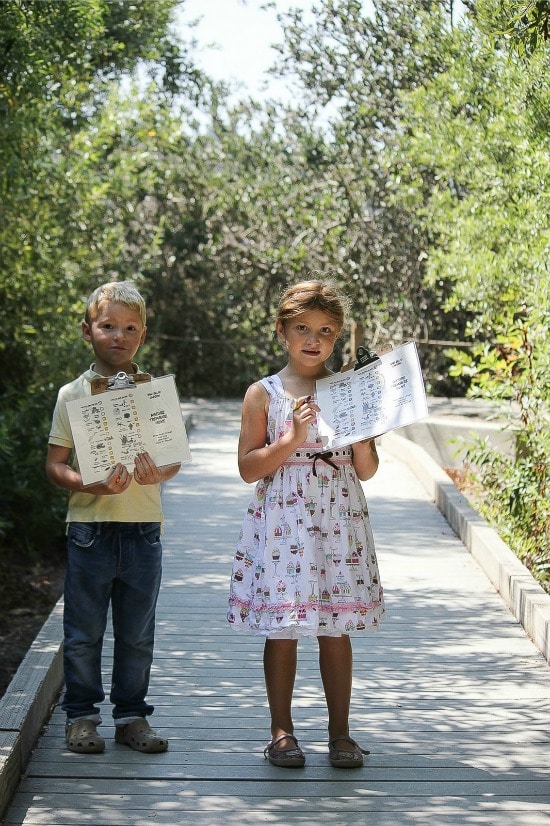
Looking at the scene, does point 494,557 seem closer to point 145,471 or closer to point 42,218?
point 145,471

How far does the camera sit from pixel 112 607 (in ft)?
13.1

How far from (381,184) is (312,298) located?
13268 millimetres

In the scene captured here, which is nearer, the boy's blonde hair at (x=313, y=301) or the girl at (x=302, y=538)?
the girl at (x=302, y=538)

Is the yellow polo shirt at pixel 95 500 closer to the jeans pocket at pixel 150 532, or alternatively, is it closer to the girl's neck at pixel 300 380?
the jeans pocket at pixel 150 532

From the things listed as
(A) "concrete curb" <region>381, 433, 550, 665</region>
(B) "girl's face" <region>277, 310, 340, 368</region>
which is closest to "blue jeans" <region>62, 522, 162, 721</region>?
(B) "girl's face" <region>277, 310, 340, 368</region>

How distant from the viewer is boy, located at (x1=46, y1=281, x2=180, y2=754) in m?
3.97

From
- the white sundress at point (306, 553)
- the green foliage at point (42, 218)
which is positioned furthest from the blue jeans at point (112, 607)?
the green foliage at point (42, 218)

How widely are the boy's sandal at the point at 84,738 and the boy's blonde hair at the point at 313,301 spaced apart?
148cm

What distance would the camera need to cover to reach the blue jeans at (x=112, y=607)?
13.1 feet

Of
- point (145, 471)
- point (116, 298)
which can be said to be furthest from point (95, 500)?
point (116, 298)

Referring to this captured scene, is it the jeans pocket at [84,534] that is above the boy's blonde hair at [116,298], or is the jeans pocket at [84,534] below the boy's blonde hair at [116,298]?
below

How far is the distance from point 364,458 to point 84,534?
929mm

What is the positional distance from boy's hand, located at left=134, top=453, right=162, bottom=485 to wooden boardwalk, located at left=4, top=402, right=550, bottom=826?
927 mm

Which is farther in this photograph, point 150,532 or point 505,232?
point 505,232
